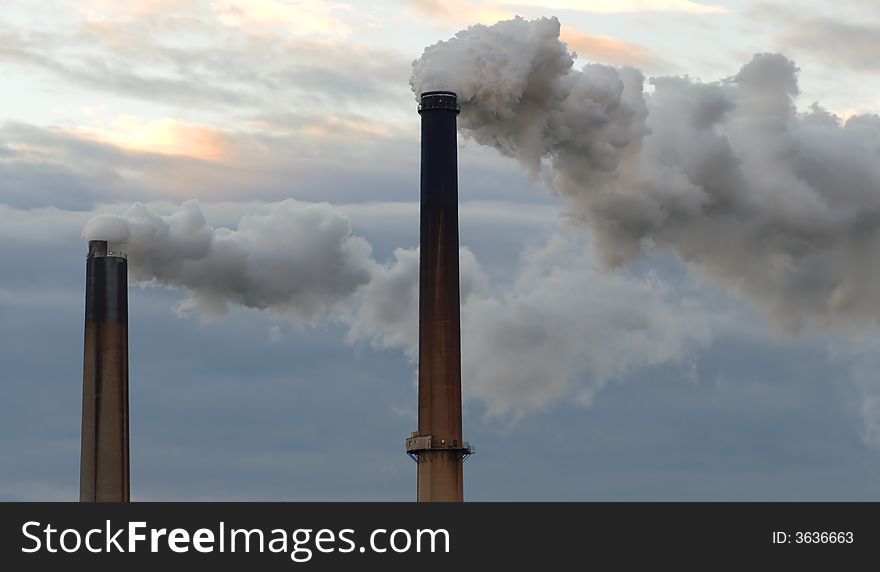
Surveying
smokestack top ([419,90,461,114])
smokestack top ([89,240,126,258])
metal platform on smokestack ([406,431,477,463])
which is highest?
smokestack top ([419,90,461,114])

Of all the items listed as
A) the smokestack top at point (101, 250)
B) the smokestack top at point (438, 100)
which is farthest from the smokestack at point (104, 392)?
the smokestack top at point (438, 100)

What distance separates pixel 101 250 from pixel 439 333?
60.2 feet

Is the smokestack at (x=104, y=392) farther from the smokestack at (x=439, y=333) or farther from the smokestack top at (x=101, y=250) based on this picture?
the smokestack at (x=439, y=333)

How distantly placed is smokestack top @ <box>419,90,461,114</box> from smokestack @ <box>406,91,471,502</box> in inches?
26.2

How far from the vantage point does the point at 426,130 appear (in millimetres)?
83000

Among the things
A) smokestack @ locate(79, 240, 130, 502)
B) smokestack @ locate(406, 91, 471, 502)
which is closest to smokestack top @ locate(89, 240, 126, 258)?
smokestack @ locate(79, 240, 130, 502)

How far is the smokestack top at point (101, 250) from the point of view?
90250mm

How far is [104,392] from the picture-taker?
8875 cm

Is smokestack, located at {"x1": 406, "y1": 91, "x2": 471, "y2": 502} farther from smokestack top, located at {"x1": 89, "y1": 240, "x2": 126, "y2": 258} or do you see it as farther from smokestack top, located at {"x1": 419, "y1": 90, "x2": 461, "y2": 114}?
smokestack top, located at {"x1": 89, "y1": 240, "x2": 126, "y2": 258}

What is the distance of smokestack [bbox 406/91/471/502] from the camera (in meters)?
81.6

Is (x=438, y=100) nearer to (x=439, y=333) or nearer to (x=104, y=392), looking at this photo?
(x=439, y=333)
